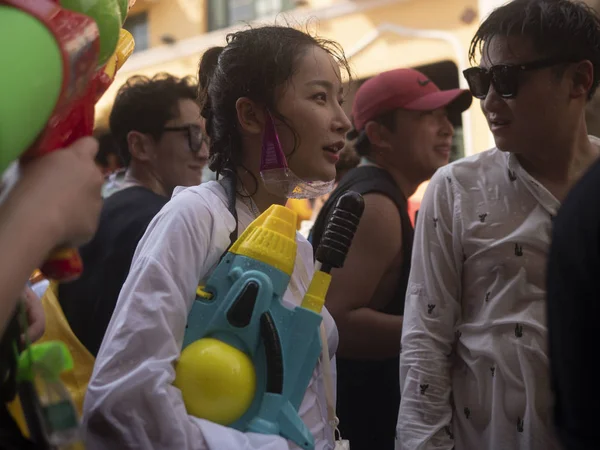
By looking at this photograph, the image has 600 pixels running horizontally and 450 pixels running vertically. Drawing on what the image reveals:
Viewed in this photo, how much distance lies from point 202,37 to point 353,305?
10.7 m

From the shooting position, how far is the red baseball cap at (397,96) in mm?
3416

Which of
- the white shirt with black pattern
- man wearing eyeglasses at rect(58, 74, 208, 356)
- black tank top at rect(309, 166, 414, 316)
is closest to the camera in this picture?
the white shirt with black pattern

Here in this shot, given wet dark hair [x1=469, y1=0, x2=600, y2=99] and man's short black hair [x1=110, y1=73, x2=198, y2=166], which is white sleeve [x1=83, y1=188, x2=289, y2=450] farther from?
man's short black hair [x1=110, y1=73, x2=198, y2=166]

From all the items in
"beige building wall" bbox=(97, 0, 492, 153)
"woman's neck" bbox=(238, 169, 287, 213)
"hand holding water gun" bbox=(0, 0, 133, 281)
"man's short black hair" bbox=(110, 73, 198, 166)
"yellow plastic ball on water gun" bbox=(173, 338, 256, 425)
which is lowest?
"beige building wall" bbox=(97, 0, 492, 153)

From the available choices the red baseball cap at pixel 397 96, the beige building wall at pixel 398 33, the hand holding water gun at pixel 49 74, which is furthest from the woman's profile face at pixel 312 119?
the beige building wall at pixel 398 33

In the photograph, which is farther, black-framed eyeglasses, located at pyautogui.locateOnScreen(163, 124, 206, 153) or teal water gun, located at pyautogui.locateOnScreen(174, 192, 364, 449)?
black-framed eyeglasses, located at pyautogui.locateOnScreen(163, 124, 206, 153)

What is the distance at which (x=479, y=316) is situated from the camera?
2.20 metres

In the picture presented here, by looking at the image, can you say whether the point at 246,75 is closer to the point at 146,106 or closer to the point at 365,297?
the point at 365,297

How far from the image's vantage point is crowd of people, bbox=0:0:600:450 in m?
1.09

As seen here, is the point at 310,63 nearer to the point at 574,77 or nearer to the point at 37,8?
the point at 574,77

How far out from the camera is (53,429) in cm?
115

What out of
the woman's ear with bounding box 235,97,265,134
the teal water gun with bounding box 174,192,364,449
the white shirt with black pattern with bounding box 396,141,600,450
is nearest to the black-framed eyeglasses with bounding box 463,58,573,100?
the white shirt with black pattern with bounding box 396,141,600,450

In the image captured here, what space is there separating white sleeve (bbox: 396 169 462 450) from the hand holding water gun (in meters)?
1.28

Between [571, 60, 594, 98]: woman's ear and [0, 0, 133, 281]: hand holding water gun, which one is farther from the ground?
[0, 0, 133, 281]: hand holding water gun
